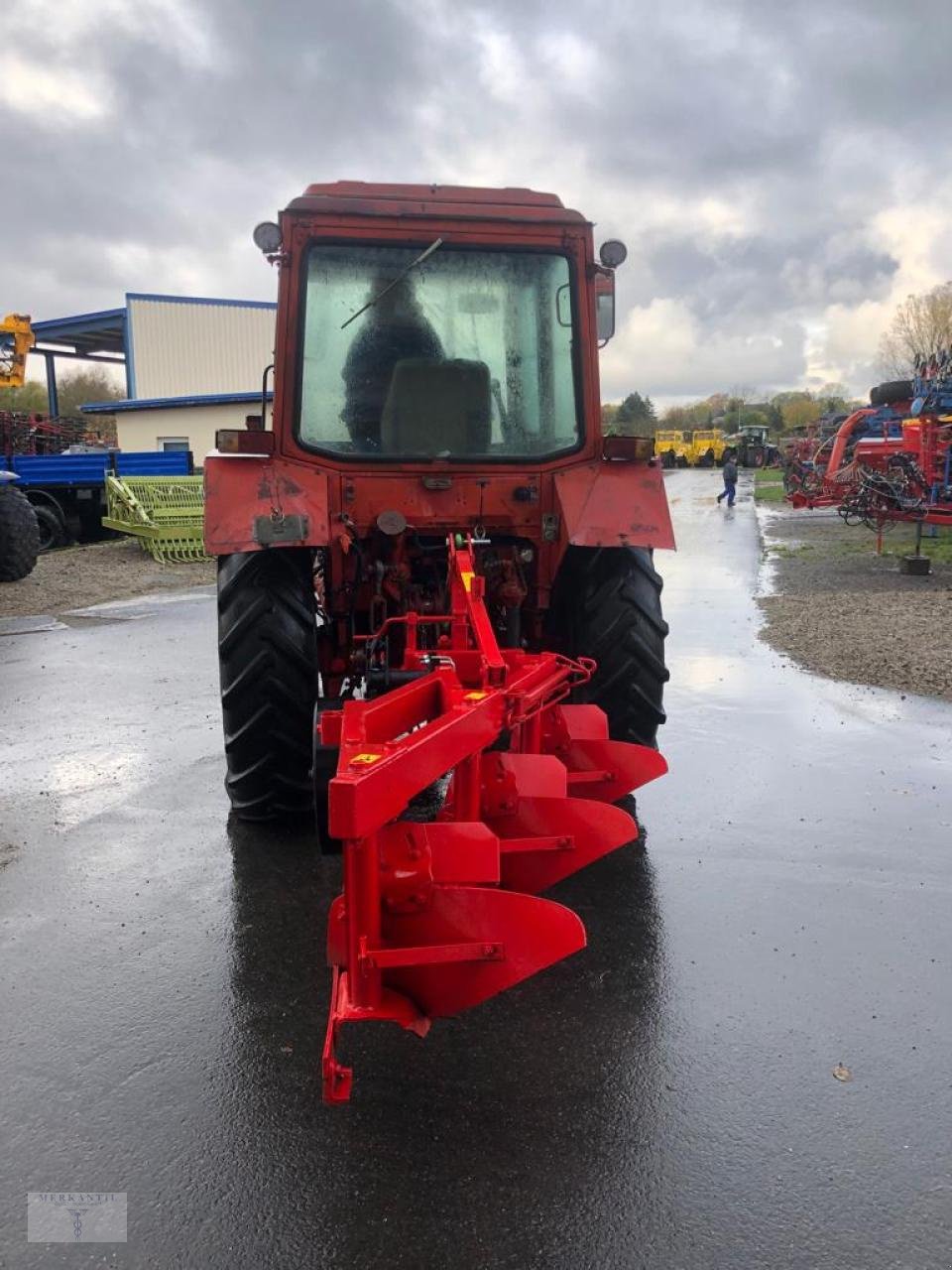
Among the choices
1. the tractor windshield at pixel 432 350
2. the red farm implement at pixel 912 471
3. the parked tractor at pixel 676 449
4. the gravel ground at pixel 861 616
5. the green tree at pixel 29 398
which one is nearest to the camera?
the tractor windshield at pixel 432 350

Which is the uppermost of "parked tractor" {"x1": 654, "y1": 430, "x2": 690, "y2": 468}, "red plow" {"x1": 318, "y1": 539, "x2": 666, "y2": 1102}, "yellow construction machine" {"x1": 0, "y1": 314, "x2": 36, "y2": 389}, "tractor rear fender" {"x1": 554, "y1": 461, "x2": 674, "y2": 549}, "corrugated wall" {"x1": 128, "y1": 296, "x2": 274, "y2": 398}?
"corrugated wall" {"x1": 128, "y1": 296, "x2": 274, "y2": 398}

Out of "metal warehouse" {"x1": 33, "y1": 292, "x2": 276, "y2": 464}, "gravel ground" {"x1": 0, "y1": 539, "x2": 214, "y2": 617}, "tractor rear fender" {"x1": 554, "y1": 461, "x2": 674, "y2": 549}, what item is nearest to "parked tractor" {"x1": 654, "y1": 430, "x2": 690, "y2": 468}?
"metal warehouse" {"x1": 33, "y1": 292, "x2": 276, "y2": 464}

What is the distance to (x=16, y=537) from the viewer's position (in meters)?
12.0

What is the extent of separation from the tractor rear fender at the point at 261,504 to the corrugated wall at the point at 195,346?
28.2m

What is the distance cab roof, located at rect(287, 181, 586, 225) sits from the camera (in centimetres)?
409

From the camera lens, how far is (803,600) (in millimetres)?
10219

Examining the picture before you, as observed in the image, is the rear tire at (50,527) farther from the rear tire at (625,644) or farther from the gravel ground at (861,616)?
the rear tire at (625,644)

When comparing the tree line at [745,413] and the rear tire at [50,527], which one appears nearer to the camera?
the rear tire at [50,527]

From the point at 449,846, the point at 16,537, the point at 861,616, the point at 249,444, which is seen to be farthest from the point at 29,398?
the point at 449,846

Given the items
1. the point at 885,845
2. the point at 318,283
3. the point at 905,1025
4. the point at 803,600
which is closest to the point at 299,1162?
the point at 905,1025

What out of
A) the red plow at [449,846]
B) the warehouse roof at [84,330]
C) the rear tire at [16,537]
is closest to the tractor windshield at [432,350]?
the red plow at [449,846]

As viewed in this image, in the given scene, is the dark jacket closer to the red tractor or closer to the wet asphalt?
the red tractor

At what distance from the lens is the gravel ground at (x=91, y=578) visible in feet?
37.1

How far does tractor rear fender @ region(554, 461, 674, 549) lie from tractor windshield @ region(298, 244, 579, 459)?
9.6 inches
